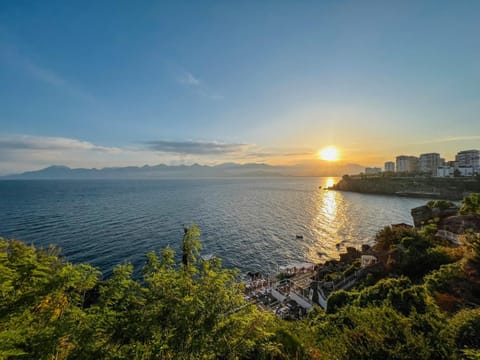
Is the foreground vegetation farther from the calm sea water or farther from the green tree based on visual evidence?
the green tree

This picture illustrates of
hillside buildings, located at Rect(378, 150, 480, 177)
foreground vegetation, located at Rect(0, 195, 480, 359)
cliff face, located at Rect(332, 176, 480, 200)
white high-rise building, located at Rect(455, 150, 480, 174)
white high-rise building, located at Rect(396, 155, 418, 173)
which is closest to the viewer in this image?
foreground vegetation, located at Rect(0, 195, 480, 359)

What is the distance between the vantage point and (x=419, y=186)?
105125 mm

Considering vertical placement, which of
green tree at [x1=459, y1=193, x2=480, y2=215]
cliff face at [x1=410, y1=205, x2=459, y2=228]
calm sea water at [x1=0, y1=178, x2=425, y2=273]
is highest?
green tree at [x1=459, y1=193, x2=480, y2=215]

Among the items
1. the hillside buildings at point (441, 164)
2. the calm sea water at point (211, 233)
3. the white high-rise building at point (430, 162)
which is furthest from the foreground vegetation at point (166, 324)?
the white high-rise building at point (430, 162)

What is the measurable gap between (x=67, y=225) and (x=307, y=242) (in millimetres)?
48538

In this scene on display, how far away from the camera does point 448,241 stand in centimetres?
2252

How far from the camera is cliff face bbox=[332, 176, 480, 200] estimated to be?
294ft

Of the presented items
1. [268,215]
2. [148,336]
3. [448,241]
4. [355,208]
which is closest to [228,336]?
[148,336]

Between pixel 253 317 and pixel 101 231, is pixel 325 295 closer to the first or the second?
pixel 253 317

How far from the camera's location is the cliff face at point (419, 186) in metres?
89.6

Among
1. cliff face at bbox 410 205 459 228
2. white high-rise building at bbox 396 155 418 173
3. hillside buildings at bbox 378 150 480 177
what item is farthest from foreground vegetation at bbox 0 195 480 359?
white high-rise building at bbox 396 155 418 173

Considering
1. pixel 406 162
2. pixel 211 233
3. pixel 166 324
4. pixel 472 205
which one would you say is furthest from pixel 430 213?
pixel 406 162

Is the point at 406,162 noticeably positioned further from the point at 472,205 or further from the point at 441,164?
the point at 472,205

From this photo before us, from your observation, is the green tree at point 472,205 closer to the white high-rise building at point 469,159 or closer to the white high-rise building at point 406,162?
the white high-rise building at point 469,159
